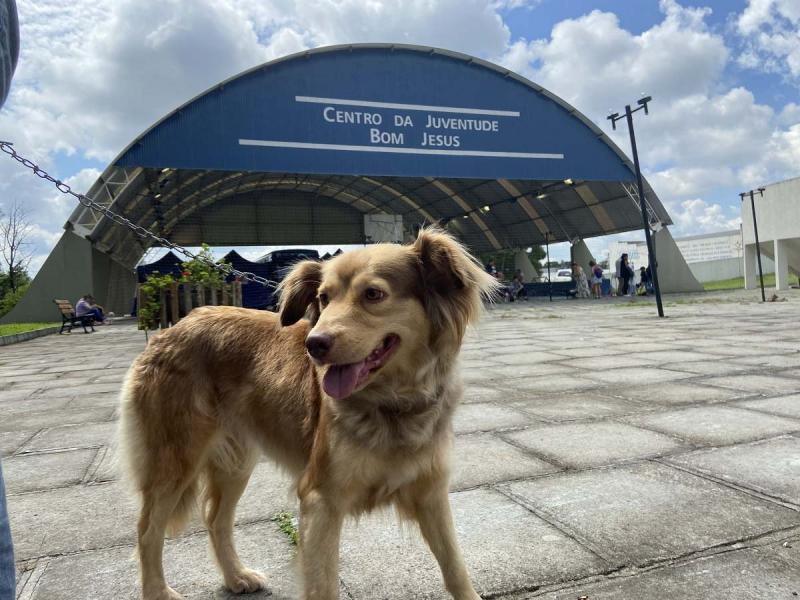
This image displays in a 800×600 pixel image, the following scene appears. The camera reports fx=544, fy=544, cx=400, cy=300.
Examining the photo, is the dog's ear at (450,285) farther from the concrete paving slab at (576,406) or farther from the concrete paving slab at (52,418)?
the concrete paving slab at (52,418)

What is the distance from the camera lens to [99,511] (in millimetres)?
2656

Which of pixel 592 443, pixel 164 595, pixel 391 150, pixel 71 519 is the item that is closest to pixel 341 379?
pixel 164 595

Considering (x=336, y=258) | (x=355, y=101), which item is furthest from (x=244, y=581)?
(x=355, y=101)

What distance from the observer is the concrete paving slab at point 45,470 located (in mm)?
3070

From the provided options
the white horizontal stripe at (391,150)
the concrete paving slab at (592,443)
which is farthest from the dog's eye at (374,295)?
the white horizontal stripe at (391,150)

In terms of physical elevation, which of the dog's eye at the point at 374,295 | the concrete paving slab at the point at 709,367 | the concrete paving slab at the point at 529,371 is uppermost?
the dog's eye at the point at 374,295

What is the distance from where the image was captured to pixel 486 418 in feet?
13.7

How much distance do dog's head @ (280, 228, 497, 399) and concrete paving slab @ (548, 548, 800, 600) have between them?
0.92 meters

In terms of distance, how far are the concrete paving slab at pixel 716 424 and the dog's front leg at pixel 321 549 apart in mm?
2553

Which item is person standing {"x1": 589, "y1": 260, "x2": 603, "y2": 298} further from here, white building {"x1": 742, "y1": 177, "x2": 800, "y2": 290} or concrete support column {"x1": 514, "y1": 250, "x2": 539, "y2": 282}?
concrete support column {"x1": 514, "y1": 250, "x2": 539, "y2": 282}

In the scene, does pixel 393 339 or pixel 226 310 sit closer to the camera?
pixel 393 339

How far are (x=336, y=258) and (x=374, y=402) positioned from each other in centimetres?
60

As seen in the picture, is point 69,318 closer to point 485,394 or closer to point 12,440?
point 12,440

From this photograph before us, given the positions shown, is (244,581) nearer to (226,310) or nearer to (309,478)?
(309,478)
